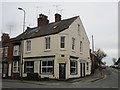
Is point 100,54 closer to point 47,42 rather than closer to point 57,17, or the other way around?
point 57,17

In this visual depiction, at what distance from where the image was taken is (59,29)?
2938 cm

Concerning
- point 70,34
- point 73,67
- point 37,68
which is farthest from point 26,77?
point 70,34

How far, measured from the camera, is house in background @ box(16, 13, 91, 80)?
27.7 m

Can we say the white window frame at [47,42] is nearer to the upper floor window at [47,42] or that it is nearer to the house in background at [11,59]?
the upper floor window at [47,42]

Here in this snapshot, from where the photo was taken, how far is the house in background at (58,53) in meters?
27.7

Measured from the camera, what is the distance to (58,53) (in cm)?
2778

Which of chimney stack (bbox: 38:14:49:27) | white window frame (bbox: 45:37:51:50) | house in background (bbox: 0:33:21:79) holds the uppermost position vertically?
chimney stack (bbox: 38:14:49:27)

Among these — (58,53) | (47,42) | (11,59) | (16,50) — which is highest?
(47,42)

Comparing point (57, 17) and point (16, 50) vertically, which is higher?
point (57, 17)

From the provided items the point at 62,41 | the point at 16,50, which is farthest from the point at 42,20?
the point at 62,41

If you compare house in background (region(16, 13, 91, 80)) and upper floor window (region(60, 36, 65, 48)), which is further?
upper floor window (region(60, 36, 65, 48))

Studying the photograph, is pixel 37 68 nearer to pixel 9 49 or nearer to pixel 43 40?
pixel 43 40

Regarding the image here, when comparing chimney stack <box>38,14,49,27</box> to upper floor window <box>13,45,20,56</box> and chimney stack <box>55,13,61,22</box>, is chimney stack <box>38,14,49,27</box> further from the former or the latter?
upper floor window <box>13,45,20,56</box>

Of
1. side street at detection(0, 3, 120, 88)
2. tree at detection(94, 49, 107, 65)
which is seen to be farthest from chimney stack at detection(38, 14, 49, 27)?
tree at detection(94, 49, 107, 65)
